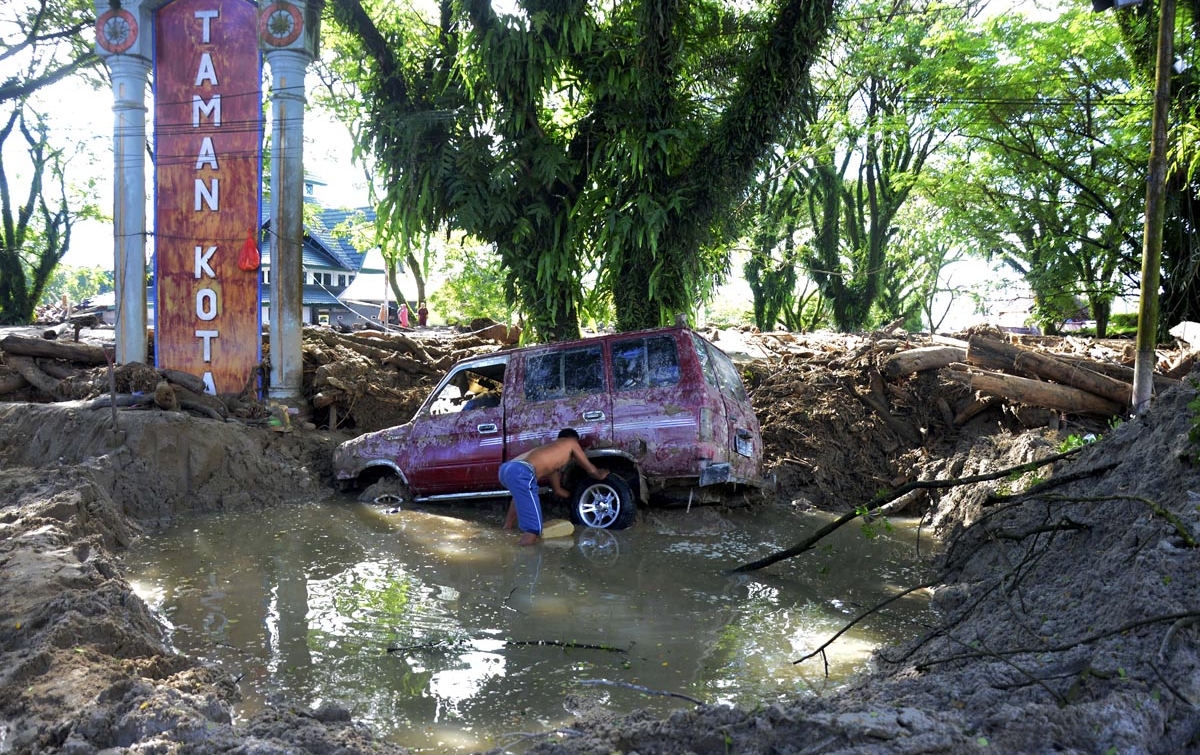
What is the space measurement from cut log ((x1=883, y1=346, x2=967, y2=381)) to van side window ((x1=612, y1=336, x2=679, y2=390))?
16.3ft

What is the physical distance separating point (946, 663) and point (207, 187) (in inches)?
472

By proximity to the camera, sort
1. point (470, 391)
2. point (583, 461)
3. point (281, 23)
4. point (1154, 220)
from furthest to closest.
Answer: point (281, 23) → point (470, 391) → point (1154, 220) → point (583, 461)

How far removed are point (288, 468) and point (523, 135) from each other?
5461 millimetres

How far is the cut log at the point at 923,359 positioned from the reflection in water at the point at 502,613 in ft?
12.6

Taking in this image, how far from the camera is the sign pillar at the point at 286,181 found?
41.7 ft

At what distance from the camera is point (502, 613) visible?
6078mm

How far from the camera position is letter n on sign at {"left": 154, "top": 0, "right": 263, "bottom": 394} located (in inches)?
500

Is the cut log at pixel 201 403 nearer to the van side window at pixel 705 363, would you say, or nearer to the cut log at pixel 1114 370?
the van side window at pixel 705 363

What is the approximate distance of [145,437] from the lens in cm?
1003

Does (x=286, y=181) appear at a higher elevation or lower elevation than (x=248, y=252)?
higher

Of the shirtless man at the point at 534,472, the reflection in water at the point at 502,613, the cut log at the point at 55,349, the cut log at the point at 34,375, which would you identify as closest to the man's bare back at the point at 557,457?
the shirtless man at the point at 534,472

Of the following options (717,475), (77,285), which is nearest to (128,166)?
(717,475)

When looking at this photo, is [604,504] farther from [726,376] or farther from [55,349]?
[55,349]

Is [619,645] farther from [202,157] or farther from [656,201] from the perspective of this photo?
[202,157]
